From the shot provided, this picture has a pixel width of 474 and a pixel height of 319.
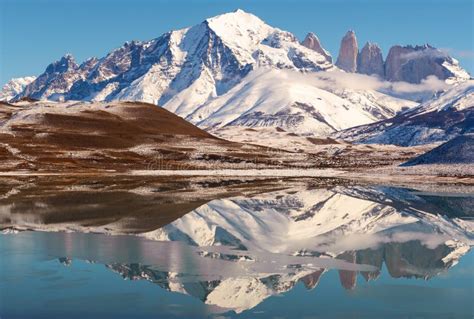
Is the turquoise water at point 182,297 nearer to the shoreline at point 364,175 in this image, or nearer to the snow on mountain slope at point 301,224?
the snow on mountain slope at point 301,224

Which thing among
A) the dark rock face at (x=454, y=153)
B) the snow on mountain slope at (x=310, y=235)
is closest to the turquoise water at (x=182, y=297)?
the snow on mountain slope at (x=310, y=235)

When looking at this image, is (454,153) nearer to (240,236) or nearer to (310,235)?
(310,235)

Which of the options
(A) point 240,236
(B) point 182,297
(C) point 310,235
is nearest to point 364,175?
(C) point 310,235

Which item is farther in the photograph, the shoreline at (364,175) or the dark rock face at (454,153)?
the dark rock face at (454,153)

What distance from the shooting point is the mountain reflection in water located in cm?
3509

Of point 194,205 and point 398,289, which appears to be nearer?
point 398,289

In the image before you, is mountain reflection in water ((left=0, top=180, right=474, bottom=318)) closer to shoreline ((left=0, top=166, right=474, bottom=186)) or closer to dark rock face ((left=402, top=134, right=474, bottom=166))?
shoreline ((left=0, top=166, right=474, bottom=186))

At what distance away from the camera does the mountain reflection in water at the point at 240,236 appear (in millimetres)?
35094

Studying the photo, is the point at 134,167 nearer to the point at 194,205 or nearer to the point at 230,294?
the point at 194,205

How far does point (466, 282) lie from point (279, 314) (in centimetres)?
1175

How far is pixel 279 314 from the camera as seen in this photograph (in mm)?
28250

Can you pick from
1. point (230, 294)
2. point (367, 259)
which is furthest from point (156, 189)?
point (230, 294)

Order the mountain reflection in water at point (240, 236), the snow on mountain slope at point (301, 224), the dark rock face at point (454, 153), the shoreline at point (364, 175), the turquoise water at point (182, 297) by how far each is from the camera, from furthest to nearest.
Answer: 1. the dark rock face at point (454, 153)
2. the shoreline at point (364, 175)
3. the snow on mountain slope at point (301, 224)
4. the mountain reflection in water at point (240, 236)
5. the turquoise water at point (182, 297)

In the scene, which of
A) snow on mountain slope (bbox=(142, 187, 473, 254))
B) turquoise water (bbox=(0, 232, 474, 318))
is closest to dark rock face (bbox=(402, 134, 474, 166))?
snow on mountain slope (bbox=(142, 187, 473, 254))
